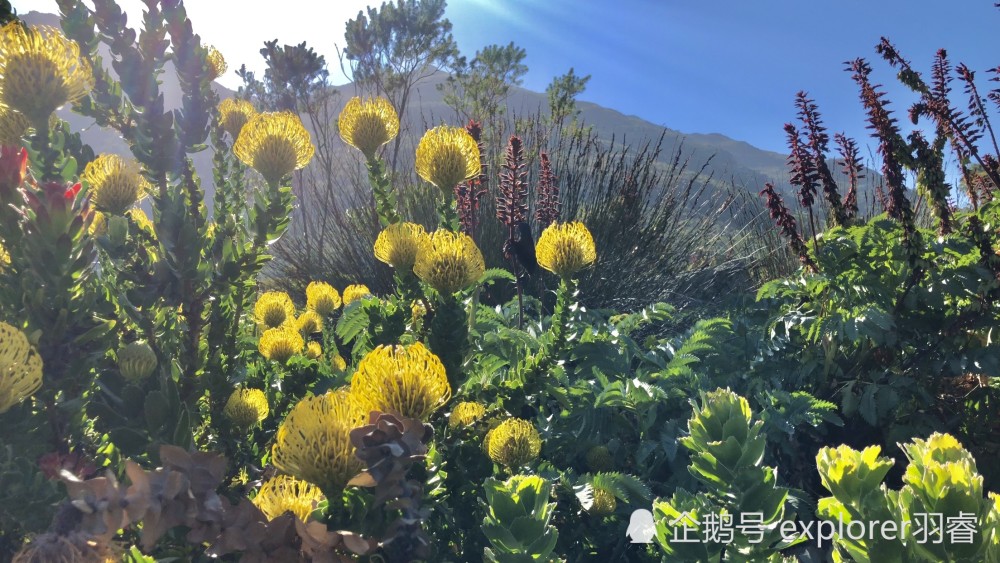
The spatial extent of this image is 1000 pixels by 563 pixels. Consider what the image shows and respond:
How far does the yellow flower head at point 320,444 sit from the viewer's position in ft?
2.73

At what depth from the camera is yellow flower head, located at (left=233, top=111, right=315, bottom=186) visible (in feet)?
5.58

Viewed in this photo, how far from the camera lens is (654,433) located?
2.45 metres

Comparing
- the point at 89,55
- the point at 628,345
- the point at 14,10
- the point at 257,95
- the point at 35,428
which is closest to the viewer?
the point at 35,428

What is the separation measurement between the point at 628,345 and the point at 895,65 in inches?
95.7

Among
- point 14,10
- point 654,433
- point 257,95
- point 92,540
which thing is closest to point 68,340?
point 92,540

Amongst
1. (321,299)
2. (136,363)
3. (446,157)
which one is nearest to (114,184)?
(136,363)

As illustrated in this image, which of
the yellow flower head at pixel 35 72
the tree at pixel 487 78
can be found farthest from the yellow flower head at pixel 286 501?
the tree at pixel 487 78

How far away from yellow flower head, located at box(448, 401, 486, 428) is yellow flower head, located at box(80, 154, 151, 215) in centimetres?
109

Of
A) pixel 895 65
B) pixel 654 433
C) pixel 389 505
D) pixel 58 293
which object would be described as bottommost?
pixel 654 433

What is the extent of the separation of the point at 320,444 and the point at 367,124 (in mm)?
1310

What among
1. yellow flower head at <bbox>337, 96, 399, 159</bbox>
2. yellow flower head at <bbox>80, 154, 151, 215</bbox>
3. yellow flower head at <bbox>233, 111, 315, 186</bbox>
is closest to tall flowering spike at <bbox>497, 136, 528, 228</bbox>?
yellow flower head at <bbox>337, 96, 399, 159</bbox>

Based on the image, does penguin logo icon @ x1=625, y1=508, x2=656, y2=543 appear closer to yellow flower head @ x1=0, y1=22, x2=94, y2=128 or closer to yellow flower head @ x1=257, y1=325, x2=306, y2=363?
yellow flower head @ x1=257, y1=325, x2=306, y2=363

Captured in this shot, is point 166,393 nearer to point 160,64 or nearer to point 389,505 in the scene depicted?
point 389,505

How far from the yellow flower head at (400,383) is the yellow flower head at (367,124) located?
110 cm
